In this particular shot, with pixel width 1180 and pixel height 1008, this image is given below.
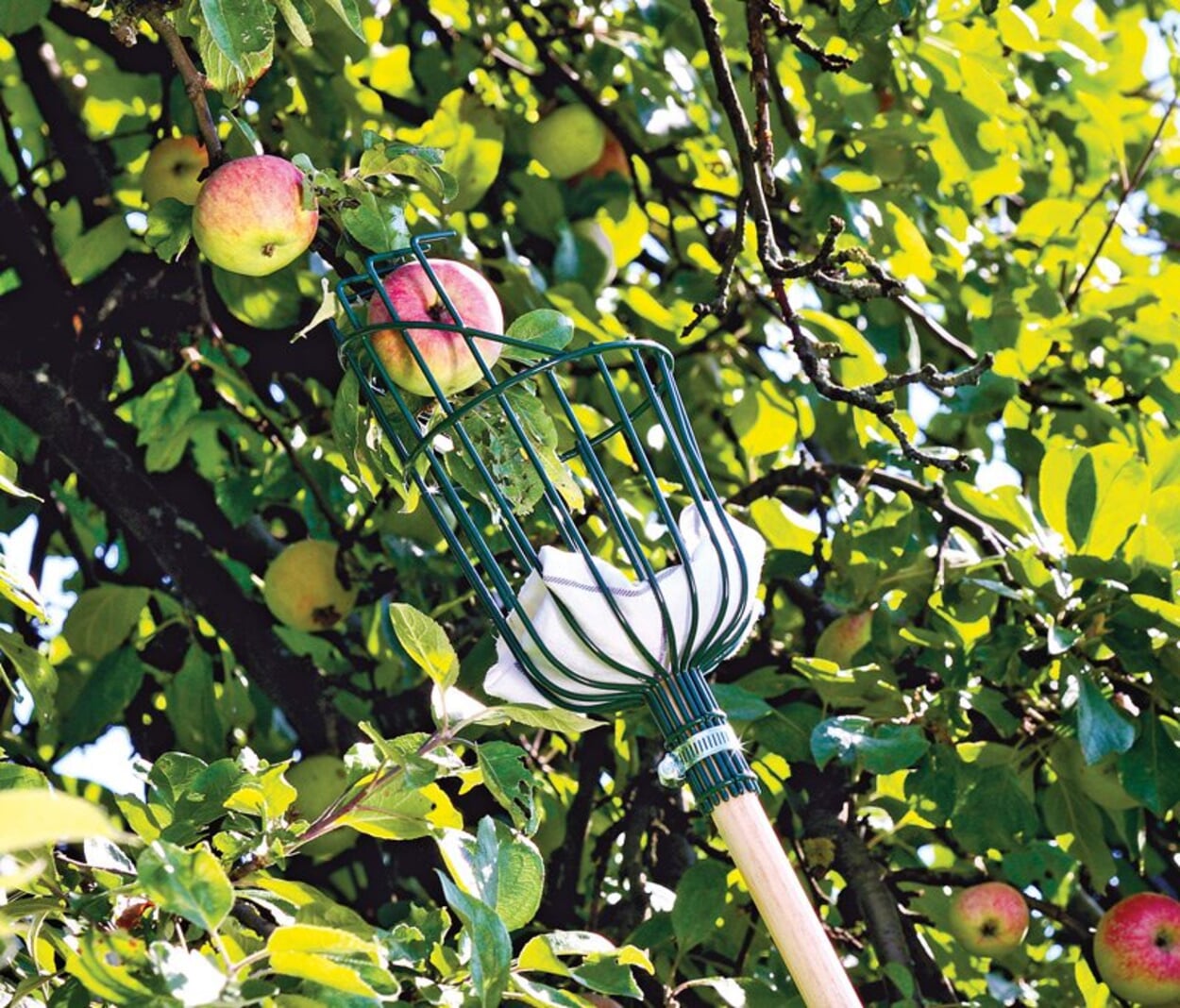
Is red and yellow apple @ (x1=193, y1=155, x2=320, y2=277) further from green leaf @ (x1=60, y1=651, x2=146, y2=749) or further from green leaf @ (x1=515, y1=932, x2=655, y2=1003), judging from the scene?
green leaf @ (x1=60, y1=651, x2=146, y2=749)

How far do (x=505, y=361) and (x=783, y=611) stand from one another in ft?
4.21

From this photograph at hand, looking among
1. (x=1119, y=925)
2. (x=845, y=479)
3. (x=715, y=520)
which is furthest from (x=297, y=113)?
(x=1119, y=925)

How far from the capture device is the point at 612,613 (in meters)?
1.04

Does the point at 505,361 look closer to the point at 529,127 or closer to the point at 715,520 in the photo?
the point at 715,520

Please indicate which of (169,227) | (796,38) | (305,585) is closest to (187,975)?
(169,227)

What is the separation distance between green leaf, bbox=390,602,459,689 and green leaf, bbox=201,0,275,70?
17.8 inches

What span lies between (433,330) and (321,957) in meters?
0.53

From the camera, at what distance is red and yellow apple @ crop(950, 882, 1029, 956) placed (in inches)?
79.1

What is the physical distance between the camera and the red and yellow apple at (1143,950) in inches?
76.5

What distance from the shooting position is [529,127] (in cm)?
247

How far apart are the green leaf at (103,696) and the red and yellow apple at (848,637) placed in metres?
0.96

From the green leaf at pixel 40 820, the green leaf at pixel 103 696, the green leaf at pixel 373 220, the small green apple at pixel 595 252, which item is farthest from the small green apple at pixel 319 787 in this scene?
the green leaf at pixel 40 820

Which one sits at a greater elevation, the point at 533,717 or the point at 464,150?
the point at 464,150

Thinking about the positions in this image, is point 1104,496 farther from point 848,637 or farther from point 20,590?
point 20,590
